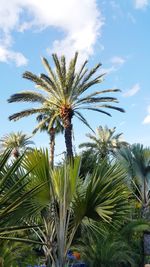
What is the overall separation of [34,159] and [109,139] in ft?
114

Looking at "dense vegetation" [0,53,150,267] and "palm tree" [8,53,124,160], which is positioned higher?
"palm tree" [8,53,124,160]

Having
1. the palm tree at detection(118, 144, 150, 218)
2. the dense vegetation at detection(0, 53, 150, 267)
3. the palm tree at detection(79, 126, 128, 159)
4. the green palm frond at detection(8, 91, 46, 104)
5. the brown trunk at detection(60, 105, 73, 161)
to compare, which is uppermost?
the palm tree at detection(79, 126, 128, 159)

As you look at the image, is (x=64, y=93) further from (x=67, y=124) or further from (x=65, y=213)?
(x=65, y=213)

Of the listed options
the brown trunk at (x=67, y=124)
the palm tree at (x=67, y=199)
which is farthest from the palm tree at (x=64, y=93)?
the palm tree at (x=67, y=199)

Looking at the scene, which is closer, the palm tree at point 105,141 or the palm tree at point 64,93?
the palm tree at point 64,93

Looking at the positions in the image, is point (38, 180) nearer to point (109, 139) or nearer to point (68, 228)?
point (68, 228)

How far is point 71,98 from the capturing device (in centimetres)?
2191

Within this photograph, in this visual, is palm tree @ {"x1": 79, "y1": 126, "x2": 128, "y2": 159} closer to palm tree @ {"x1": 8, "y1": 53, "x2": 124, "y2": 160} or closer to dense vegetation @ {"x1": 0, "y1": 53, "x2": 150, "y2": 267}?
palm tree @ {"x1": 8, "y1": 53, "x2": 124, "y2": 160}

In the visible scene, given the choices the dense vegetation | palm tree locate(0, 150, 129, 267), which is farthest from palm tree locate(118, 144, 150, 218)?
palm tree locate(0, 150, 129, 267)

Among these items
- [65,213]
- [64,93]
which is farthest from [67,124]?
[65,213]

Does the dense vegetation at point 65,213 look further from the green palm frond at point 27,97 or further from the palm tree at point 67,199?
the green palm frond at point 27,97

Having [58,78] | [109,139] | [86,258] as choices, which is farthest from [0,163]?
[109,139]

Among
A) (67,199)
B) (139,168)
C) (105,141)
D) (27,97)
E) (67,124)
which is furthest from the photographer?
(105,141)

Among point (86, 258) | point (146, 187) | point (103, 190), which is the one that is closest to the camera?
point (103, 190)
